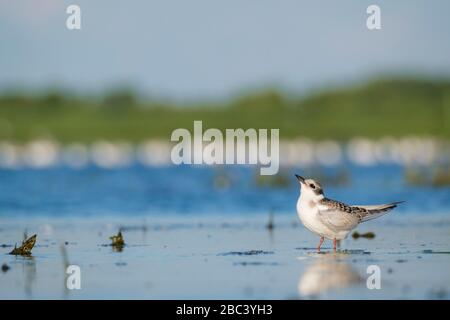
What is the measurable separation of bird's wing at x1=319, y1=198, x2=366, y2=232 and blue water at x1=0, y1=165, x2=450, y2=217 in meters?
6.09

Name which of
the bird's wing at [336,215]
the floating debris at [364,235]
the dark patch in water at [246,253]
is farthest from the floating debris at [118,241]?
the floating debris at [364,235]

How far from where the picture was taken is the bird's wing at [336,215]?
12.5 meters

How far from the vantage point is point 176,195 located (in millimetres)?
23469

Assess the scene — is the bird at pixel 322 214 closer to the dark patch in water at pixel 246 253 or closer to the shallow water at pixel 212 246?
the shallow water at pixel 212 246

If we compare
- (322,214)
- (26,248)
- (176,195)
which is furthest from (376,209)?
(176,195)

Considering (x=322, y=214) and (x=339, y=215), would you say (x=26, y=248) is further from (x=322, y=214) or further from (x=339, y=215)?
(x=339, y=215)

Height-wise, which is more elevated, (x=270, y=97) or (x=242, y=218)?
(x=270, y=97)

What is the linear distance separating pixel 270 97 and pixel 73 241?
82837mm

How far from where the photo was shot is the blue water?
1981cm

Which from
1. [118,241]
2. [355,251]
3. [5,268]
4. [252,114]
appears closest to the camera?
[5,268]

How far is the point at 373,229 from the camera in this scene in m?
15.6

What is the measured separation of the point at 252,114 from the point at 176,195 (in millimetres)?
67436
